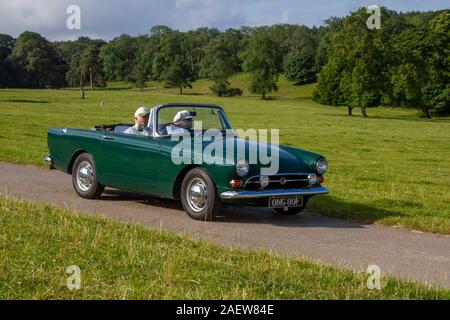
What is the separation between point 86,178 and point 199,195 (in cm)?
244


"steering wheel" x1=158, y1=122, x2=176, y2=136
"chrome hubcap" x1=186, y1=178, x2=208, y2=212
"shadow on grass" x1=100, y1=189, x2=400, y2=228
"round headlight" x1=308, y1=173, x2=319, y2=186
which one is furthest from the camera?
"steering wheel" x1=158, y1=122, x2=176, y2=136

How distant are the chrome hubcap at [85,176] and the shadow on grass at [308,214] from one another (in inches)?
12.6

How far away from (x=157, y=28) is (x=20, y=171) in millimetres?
142237

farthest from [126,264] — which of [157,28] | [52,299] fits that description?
[157,28]

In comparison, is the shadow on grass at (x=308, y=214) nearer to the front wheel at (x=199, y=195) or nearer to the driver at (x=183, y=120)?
the front wheel at (x=199, y=195)

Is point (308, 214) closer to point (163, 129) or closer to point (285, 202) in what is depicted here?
point (285, 202)

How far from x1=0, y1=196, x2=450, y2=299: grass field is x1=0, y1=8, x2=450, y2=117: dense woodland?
190 ft

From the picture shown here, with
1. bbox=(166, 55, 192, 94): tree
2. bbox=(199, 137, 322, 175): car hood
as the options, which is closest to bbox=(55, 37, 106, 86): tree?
bbox=(166, 55, 192, 94): tree

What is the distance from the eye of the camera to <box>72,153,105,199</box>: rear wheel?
390 inches

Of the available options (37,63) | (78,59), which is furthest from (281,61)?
(37,63)

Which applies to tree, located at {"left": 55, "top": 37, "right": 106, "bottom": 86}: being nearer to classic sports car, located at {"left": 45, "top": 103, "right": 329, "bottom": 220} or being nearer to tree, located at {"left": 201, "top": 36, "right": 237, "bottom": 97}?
tree, located at {"left": 201, "top": 36, "right": 237, "bottom": 97}

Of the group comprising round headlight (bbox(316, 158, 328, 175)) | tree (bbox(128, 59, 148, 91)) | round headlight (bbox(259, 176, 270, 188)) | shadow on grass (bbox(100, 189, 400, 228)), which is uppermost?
tree (bbox(128, 59, 148, 91))

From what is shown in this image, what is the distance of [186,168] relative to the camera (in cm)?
860
